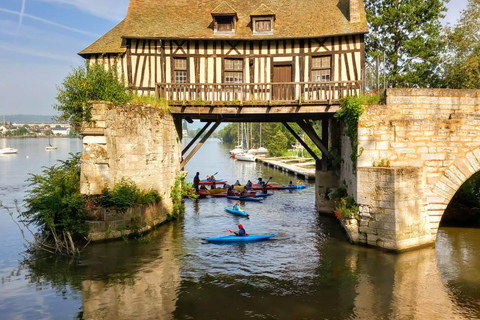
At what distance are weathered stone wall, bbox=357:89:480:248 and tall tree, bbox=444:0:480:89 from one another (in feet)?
31.7

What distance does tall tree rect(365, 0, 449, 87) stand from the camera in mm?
21078

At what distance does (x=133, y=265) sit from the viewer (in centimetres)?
1071

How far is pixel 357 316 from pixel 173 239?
23.6ft

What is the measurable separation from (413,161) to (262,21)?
8267mm

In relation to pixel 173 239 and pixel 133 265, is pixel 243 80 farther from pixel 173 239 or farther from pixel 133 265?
pixel 133 265

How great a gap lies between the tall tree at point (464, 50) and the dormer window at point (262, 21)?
415 inches

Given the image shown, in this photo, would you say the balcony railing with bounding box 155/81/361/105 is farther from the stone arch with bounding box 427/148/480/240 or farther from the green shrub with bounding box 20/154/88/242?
the green shrub with bounding box 20/154/88/242

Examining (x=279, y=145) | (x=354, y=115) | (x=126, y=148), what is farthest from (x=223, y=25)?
Result: (x=279, y=145)

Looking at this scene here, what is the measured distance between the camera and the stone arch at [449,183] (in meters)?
11.5

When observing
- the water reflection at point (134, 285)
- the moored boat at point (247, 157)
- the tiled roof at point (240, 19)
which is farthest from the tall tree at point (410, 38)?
the moored boat at point (247, 157)

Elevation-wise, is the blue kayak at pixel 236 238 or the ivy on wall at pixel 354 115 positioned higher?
the ivy on wall at pixel 354 115

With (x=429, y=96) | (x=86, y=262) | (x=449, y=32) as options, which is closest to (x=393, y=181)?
(x=429, y=96)

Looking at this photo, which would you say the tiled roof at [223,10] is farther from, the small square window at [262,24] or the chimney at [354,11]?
the chimney at [354,11]

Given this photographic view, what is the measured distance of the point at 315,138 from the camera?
1574 centimetres
